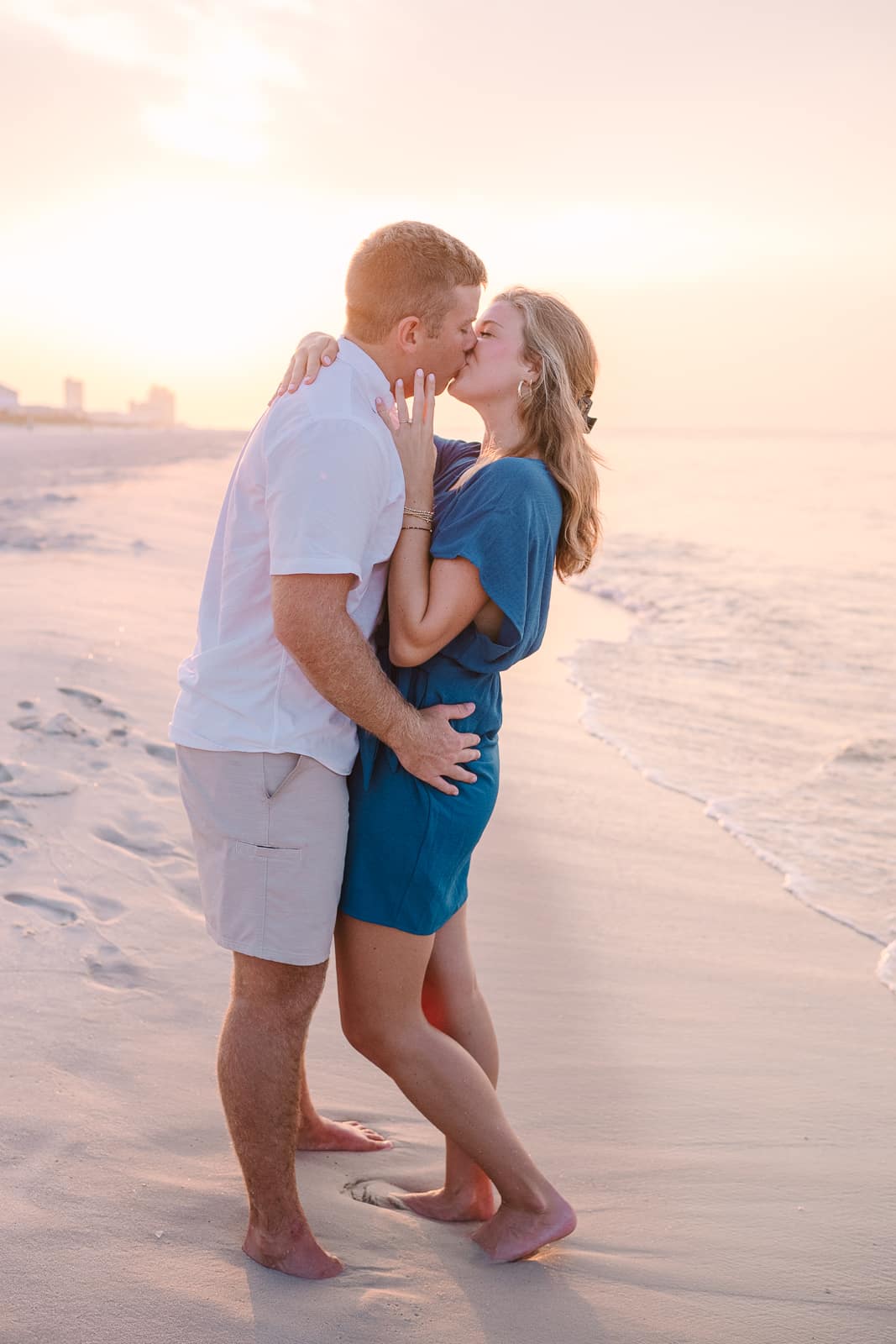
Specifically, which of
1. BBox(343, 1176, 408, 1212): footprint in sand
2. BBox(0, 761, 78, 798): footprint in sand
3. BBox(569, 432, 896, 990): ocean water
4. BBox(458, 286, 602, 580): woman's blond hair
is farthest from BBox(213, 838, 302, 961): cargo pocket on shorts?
BBox(0, 761, 78, 798): footprint in sand

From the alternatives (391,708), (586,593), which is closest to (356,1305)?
(391,708)

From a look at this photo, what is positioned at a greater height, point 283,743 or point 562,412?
point 562,412

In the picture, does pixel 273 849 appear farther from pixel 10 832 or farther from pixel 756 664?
pixel 756 664

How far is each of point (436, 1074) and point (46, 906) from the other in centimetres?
169

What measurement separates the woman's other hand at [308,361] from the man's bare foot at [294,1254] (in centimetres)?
172

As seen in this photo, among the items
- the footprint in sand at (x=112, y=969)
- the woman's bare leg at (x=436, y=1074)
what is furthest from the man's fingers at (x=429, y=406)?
the footprint in sand at (x=112, y=969)

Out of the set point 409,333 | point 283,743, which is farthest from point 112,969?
point 409,333

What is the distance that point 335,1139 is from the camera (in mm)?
3037

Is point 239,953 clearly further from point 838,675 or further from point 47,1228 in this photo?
point 838,675

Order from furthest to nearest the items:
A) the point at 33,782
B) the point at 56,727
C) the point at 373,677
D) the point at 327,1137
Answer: the point at 56,727
the point at 33,782
the point at 327,1137
the point at 373,677

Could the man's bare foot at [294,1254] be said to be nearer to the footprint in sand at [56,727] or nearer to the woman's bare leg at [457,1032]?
the woman's bare leg at [457,1032]

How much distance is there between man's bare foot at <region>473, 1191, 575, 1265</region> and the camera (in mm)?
2566

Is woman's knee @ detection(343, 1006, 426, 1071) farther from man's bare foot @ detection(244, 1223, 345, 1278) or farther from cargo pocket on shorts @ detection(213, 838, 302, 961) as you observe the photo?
man's bare foot @ detection(244, 1223, 345, 1278)

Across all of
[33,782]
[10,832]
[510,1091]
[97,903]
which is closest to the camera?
[510,1091]
